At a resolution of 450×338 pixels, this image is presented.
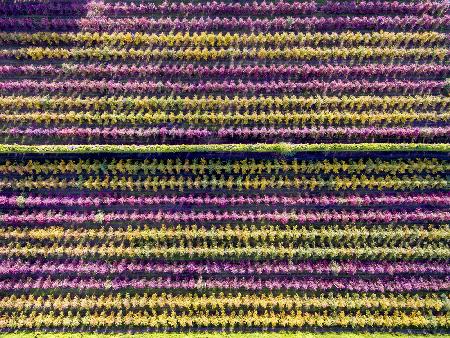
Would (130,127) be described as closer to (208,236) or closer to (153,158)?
(153,158)

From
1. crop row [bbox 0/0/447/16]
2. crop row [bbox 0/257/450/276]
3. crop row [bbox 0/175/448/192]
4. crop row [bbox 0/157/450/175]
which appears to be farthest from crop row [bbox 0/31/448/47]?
crop row [bbox 0/257/450/276]

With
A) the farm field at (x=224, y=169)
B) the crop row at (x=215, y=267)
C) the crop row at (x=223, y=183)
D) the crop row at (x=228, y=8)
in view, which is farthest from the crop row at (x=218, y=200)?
the crop row at (x=228, y=8)

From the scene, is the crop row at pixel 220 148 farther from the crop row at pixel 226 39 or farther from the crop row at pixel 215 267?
the crop row at pixel 215 267

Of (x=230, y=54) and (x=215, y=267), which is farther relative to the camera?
(x=230, y=54)

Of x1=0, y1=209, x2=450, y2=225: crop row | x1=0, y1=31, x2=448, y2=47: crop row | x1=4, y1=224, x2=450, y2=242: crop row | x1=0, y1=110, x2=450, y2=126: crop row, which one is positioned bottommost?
x1=4, y1=224, x2=450, y2=242: crop row

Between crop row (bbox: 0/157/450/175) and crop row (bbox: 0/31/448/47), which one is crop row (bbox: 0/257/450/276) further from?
Result: crop row (bbox: 0/31/448/47)

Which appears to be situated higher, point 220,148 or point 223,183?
point 220,148

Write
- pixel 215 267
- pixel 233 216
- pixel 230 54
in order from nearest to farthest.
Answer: pixel 215 267, pixel 233 216, pixel 230 54

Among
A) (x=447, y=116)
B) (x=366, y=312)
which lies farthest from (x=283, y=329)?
(x=447, y=116)

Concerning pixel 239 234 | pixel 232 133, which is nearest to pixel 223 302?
pixel 239 234

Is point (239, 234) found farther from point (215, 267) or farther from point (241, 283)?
point (241, 283)

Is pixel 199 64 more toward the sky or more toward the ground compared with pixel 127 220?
more toward the sky
